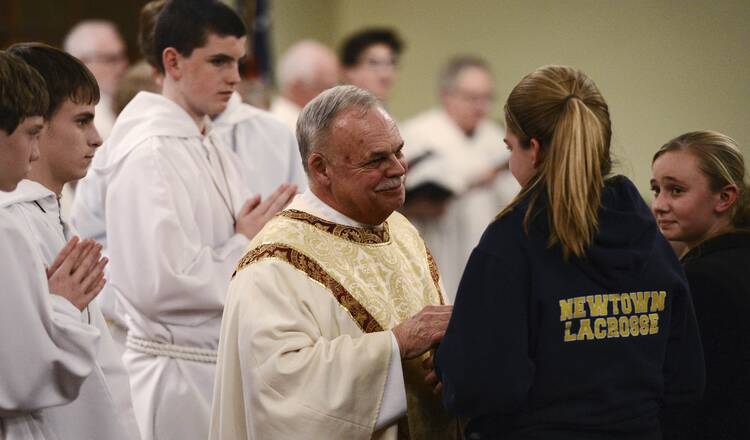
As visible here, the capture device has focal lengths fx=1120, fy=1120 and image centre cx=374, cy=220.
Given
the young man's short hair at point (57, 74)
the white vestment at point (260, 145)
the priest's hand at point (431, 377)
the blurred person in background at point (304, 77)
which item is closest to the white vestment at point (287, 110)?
the blurred person in background at point (304, 77)

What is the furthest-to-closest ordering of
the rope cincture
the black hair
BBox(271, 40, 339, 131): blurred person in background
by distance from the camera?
the black hair, BBox(271, 40, 339, 131): blurred person in background, the rope cincture

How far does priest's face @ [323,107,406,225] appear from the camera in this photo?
3.04 metres

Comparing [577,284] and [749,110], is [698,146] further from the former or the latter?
[749,110]

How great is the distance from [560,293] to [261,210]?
5.04ft

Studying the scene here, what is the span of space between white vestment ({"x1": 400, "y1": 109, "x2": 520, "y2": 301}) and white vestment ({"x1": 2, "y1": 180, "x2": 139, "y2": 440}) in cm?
436

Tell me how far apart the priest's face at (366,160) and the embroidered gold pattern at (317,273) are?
215 millimetres

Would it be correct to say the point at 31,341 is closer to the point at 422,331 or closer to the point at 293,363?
the point at 293,363

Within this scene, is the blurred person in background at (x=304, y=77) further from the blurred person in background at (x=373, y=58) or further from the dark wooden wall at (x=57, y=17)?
the dark wooden wall at (x=57, y=17)

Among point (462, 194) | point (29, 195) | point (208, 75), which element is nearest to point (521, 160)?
point (29, 195)

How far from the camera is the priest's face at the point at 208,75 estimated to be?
3988mm

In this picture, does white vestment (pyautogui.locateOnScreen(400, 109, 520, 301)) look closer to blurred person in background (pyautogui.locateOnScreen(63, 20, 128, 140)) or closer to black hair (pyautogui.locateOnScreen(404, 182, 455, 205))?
black hair (pyautogui.locateOnScreen(404, 182, 455, 205))

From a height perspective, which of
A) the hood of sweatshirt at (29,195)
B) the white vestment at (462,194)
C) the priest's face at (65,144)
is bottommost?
the white vestment at (462,194)

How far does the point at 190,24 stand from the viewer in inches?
157

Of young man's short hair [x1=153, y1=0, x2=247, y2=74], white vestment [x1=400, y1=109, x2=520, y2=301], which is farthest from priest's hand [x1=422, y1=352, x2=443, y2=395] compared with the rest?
white vestment [x1=400, y1=109, x2=520, y2=301]
